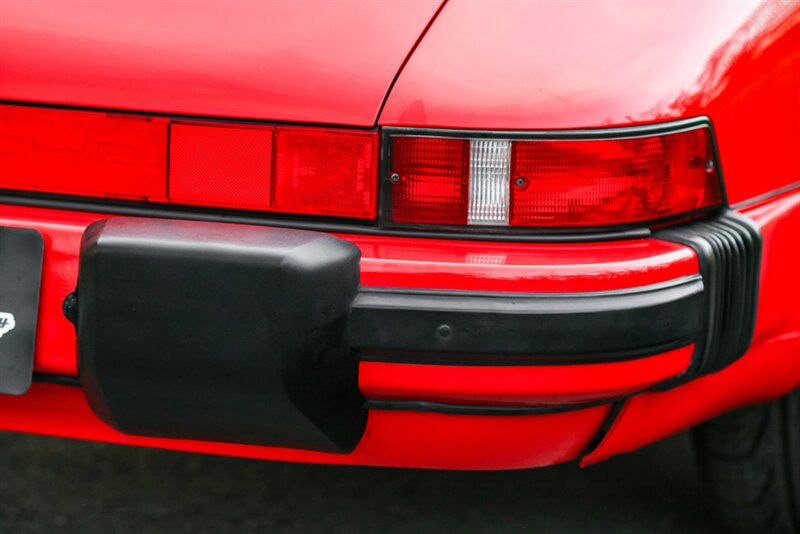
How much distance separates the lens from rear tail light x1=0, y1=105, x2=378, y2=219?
2139 mm

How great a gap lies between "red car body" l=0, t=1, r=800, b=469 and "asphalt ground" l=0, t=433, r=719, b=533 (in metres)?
0.74

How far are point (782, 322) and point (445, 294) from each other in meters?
0.78

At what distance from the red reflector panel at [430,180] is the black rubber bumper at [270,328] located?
0.47ft

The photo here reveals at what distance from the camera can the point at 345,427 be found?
2.13 metres

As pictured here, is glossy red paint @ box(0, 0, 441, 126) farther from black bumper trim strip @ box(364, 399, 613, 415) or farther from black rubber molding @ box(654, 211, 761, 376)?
black rubber molding @ box(654, 211, 761, 376)

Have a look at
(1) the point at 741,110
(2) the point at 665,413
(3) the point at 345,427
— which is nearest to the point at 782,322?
(2) the point at 665,413

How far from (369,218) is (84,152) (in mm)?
509

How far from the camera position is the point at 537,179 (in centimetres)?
215

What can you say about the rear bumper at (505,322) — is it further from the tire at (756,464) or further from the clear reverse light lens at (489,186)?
the tire at (756,464)

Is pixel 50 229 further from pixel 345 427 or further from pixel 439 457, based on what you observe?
pixel 439 457

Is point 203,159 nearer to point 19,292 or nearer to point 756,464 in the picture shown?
point 19,292

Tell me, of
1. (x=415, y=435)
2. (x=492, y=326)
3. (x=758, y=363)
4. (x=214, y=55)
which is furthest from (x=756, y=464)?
(x=214, y=55)

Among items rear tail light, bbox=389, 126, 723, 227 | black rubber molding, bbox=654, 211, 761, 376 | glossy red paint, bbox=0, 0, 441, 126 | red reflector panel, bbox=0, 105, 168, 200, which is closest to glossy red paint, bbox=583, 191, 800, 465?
black rubber molding, bbox=654, 211, 761, 376

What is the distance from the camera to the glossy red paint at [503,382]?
2072 mm
